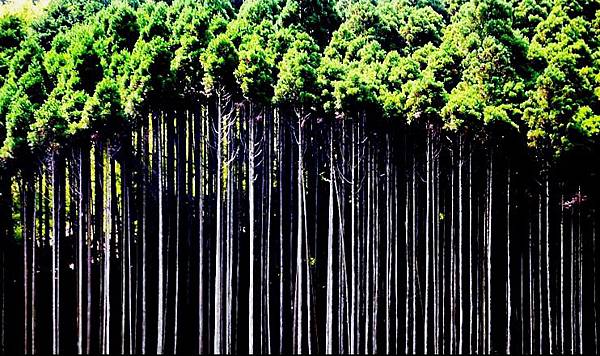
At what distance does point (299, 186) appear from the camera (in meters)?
15.2

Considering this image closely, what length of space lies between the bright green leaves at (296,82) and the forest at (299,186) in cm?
4

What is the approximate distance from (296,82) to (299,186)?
192 centimetres

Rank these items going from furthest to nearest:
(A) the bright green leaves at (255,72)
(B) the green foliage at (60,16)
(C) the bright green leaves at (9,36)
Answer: (B) the green foliage at (60,16) < (C) the bright green leaves at (9,36) < (A) the bright green leaves at (255,72)

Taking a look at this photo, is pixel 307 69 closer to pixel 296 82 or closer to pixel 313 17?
A: pixel 296 82

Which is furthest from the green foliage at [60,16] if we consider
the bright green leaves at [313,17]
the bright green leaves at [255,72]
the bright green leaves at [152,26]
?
the bright green leaves at [255,72]

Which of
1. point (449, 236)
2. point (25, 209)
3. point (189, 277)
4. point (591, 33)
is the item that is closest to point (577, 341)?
point (449, 236)

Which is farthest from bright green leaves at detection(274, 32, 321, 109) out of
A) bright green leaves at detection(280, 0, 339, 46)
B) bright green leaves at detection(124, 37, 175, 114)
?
bright green leaves at detection(124, 37, 175, 114)

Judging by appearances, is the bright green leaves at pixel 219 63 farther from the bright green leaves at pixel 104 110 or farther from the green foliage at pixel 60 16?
the green foliage at pixel 60 16

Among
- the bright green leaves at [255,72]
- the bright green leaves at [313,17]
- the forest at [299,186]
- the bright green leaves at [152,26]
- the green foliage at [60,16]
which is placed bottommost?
the forest at [299,186]

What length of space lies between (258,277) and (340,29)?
5.33m

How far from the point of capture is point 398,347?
15.8 meters

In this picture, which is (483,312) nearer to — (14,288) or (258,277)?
(258,277)

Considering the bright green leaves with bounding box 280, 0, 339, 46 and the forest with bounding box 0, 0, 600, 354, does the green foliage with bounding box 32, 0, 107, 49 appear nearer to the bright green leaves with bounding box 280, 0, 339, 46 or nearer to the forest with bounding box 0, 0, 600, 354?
the forest with bounding box 0, 0, 600, 354

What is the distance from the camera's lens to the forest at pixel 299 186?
14.3 meters
